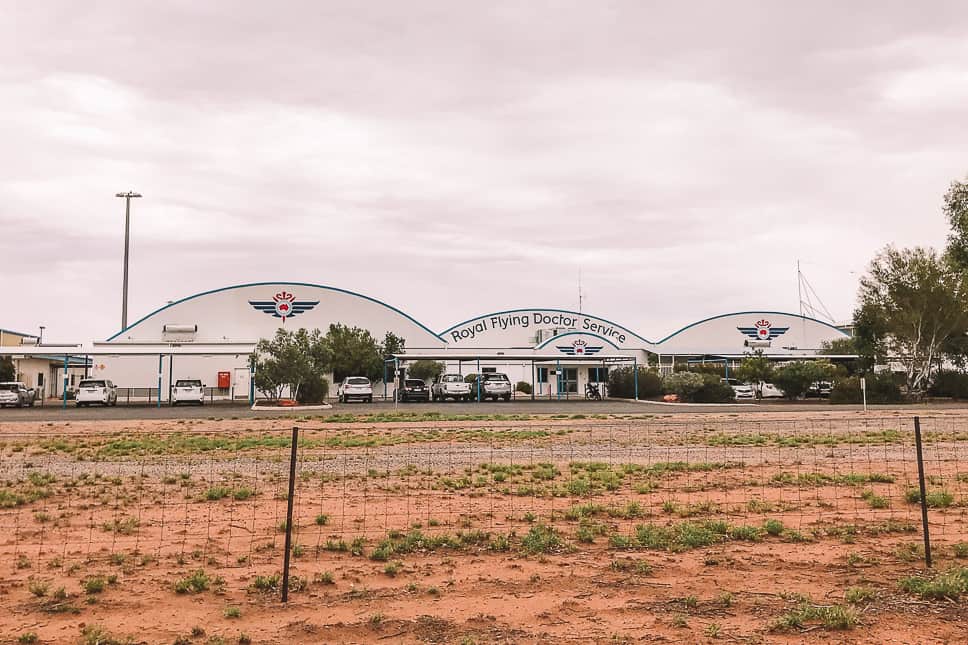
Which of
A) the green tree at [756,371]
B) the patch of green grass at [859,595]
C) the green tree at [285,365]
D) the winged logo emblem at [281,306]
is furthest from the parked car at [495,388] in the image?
the patch of green grass at [859,595]

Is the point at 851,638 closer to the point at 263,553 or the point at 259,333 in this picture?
the point at 263,553

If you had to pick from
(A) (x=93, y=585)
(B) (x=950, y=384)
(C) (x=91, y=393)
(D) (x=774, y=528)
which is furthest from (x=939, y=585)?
(B) (x=950, y=384)

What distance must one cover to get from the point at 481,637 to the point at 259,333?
174ft

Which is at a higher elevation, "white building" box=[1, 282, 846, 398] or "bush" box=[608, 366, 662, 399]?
"white building" box=[1, 282, 846, 398]

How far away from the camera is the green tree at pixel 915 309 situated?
45812mm

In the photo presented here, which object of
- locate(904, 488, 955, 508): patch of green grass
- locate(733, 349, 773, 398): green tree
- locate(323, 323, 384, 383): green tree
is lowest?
locate(904, 488, 955, 508): patch of green grass

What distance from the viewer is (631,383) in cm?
5062

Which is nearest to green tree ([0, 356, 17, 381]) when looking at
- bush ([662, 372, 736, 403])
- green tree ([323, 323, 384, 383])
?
green tree ([323, 323, 384, 383])

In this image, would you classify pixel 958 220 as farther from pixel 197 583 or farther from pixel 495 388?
pixel 197 583

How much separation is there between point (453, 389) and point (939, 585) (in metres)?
38.6

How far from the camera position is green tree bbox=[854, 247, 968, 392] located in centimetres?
4581

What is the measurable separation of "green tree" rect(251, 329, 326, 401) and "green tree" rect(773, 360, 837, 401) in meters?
25.5

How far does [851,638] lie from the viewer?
6.11 m

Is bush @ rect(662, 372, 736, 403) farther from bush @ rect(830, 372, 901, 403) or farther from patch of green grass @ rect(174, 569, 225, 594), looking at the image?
patch of green grass @ rect(174, 569, 225, 594)
